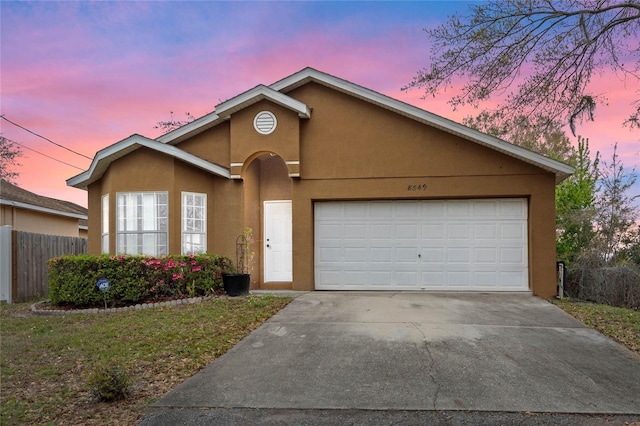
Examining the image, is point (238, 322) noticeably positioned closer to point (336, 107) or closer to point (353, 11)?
point (336, 107)

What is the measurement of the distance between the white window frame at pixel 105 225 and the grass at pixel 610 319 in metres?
11.1

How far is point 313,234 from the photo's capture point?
12016 millimetres

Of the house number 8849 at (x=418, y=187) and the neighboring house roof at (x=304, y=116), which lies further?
the house number 8849 at (x=418, y=187)

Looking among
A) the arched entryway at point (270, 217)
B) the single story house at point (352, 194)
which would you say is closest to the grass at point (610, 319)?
the single story house at point (352, 194)

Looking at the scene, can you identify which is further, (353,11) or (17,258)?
(17,258)

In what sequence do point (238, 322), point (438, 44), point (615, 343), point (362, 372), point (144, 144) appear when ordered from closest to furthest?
point (362, 372), point (615, 343), point (238, 322), point (438, 44), point (144, 144)

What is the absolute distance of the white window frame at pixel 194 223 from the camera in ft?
A: 38.4

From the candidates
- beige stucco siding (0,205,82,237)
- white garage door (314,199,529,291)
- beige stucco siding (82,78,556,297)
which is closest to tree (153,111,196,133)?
beige stucco siding (0,205,82,237)

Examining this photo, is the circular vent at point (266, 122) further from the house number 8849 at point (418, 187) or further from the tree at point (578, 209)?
the tree at point (578, 209)

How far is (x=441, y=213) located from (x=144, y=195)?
753cm

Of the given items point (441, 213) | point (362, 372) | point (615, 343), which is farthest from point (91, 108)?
point (615, 343)

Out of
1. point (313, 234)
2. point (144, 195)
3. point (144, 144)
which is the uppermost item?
point (144, 144)

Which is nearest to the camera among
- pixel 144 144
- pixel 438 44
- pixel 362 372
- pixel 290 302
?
pixel 362 372

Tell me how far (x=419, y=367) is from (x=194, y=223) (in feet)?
25.7
